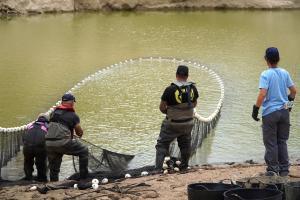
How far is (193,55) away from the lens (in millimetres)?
21094

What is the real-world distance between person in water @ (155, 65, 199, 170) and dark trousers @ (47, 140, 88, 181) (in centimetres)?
100

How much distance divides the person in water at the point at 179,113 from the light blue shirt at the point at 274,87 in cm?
132

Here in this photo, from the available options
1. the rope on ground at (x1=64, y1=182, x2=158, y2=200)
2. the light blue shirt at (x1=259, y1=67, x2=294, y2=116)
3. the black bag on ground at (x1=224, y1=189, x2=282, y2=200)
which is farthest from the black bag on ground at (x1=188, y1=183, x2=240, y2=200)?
the light blue shirt at (x1=259, y1=67, x2=294, y2=116)

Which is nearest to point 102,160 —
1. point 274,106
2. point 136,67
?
point 274,106

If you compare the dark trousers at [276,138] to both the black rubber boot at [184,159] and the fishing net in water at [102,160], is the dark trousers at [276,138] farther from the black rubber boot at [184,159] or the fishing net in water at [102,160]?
the fishing net in water at [102,160]

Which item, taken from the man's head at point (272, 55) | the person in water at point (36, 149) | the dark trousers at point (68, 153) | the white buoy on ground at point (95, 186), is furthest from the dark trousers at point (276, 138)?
the person in water at point (36, 149)

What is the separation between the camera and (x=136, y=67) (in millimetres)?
18750

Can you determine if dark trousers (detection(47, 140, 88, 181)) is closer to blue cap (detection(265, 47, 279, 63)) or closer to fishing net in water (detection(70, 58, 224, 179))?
fishing net in water (detection(70, 58, 224, 179))

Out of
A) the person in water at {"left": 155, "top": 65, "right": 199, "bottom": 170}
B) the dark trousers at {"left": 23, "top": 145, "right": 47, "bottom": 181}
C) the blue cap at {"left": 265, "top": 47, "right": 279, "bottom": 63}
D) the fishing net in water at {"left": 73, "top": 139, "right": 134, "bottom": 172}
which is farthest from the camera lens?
the fishing net in water at {"left": 73, "top": 139, "right": 134, "bottom": 172}

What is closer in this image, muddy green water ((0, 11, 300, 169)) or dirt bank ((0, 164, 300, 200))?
dirt bank ((0, 164, 300, 200))

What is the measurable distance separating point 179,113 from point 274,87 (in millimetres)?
1623

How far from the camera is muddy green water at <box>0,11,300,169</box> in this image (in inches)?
452

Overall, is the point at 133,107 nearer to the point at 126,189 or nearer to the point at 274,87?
the point at 126,189

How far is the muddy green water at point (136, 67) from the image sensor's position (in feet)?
37.7
